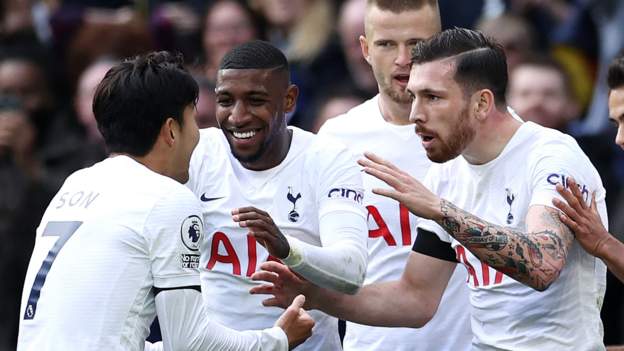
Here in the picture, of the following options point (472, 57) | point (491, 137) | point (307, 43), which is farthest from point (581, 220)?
point (307, 43)

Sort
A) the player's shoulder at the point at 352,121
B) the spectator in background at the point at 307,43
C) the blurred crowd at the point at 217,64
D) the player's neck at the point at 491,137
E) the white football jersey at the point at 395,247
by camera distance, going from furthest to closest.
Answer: the spectator in background at the point at 307,43 < the blurred crowd at the point at 217,64 < the player's shoulder at the point at 352,121 < the white football jersey at the point at 395,247 < the player's neck at the point at 491,137

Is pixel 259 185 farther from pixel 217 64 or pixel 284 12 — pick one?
pixel 284 12

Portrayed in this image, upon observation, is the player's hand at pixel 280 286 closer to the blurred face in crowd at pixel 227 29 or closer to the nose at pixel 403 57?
the nose at pixel 403 57

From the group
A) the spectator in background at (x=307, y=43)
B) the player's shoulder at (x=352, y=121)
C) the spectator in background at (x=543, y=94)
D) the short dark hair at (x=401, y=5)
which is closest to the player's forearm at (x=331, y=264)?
the player's shoulder at (x=352, y=121)

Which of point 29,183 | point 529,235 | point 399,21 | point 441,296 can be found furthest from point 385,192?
point 29,183

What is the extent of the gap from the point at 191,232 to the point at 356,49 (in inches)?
173

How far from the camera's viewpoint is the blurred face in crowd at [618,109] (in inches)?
255

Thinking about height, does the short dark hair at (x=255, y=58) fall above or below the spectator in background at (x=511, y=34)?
above

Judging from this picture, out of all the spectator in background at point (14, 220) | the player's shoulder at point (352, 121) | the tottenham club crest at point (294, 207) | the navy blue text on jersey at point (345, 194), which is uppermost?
the player's shoulder at point (352, 121)

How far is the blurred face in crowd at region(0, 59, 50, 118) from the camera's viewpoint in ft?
35.7

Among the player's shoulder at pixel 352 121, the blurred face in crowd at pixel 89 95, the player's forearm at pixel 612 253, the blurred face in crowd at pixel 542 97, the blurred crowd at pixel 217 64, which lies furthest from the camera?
the blurred face in crowd at pixel 89 95

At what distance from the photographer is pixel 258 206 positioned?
6.58m

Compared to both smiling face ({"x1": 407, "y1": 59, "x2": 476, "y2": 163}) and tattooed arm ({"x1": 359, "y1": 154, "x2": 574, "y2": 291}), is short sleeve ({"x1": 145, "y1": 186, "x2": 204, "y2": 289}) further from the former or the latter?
smiling face ({"x1": 407, "y1": 59, "x2": 476, "y2": 163})

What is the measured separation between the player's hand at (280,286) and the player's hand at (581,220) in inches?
44.8
